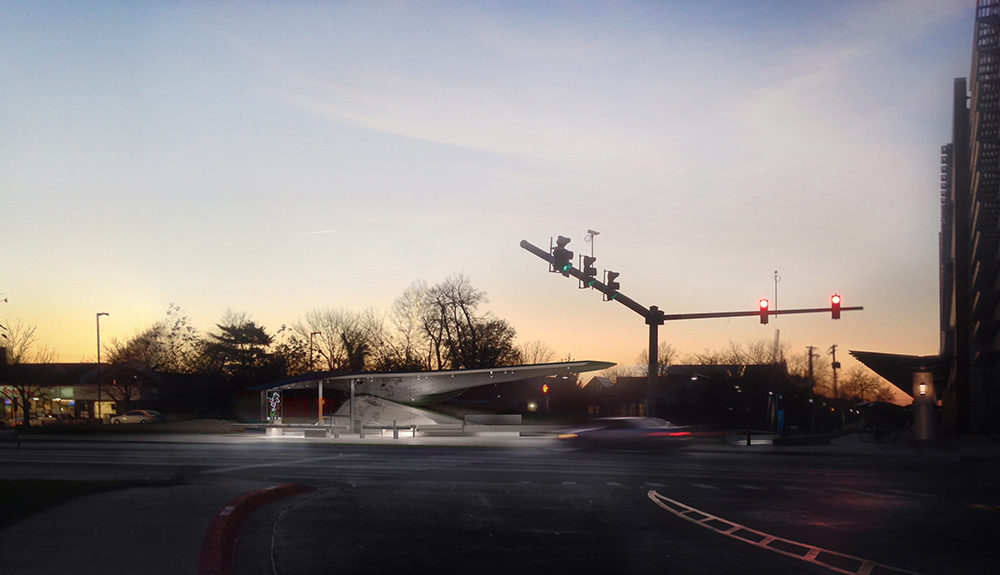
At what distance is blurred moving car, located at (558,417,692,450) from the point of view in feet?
99.9

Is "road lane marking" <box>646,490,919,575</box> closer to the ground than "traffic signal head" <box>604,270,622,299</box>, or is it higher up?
closer to the ground

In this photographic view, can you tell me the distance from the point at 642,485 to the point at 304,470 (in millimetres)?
8466

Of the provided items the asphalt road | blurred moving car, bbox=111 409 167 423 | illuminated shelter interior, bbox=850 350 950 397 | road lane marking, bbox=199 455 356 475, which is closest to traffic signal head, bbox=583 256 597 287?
the asphalt road

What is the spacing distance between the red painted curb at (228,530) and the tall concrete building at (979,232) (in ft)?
122

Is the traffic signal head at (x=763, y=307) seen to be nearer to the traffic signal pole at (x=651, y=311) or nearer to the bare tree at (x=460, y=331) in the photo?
the traffic signal pole at (x=651, y=311)

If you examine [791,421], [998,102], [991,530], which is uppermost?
[998,102]

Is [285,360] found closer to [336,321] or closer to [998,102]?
[336,321]

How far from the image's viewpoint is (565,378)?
9812 centimetres

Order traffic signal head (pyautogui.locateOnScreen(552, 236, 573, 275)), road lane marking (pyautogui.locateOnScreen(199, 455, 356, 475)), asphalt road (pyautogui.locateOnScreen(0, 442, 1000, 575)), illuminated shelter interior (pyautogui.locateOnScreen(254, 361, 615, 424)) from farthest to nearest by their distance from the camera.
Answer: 1. illuminated shelter interior (pyautogui.locateOnScreen(254, 361, 615, 424))
2. traffic signal head (pyautogui.locateOnScreen(552, 236, 573, 275))
3. road lane marking (pyautogui.locateOnScreen(199, 455, 356, 475))
4. asphalt road (pyautogui.locateOnScreen(0, 442, 1000, 575))

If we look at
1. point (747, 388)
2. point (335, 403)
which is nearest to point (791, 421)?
point (747, 388)

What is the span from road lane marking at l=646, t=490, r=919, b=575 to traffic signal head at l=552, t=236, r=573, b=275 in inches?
404

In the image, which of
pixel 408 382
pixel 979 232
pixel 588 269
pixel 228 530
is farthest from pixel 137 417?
pixel 228 530

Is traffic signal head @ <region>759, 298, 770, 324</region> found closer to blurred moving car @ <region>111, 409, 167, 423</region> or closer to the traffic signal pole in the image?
the traffic signal pole

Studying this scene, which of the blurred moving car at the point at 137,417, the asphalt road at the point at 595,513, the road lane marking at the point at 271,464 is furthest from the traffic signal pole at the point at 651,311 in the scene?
the blurred moving car at the point at 137,417
